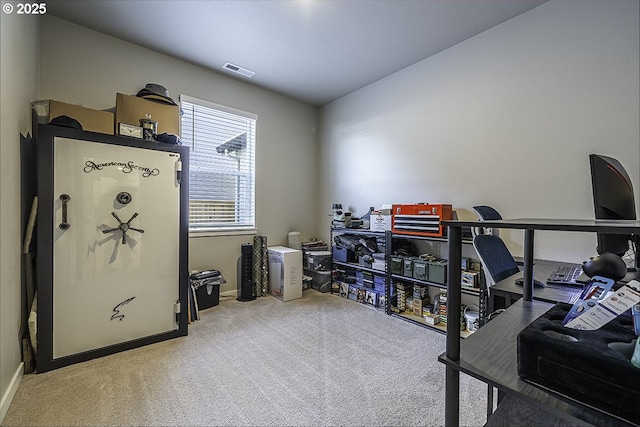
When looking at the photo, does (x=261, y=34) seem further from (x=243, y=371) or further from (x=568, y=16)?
(x=243, y=371)

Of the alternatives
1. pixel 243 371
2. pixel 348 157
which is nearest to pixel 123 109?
pixel 243 371

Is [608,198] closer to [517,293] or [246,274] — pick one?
[517,293]

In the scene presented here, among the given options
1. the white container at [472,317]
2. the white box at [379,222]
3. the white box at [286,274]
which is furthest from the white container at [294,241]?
the white container at [472,317]

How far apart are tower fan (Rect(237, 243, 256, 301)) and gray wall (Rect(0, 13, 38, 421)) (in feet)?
6.31

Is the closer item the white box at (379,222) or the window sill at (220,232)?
the white box at (379,222)

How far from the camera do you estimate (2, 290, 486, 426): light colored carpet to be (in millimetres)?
1550

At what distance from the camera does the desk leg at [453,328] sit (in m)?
0.64

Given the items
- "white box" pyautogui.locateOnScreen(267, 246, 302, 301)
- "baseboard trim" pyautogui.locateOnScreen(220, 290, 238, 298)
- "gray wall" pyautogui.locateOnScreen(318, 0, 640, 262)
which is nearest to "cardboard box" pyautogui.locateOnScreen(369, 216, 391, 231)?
"gray wall" pyautogui.locateOnScreen(318, 0, 640, 262)

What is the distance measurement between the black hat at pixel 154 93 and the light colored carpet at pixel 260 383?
2247mm

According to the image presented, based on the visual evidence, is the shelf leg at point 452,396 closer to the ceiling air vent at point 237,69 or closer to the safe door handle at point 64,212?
the safe door handle at point 64,212

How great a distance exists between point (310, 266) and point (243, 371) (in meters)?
2.05

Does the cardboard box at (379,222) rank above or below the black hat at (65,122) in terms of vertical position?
below

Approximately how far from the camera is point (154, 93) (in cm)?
278

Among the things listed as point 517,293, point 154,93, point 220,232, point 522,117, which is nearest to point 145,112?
point 154,93
